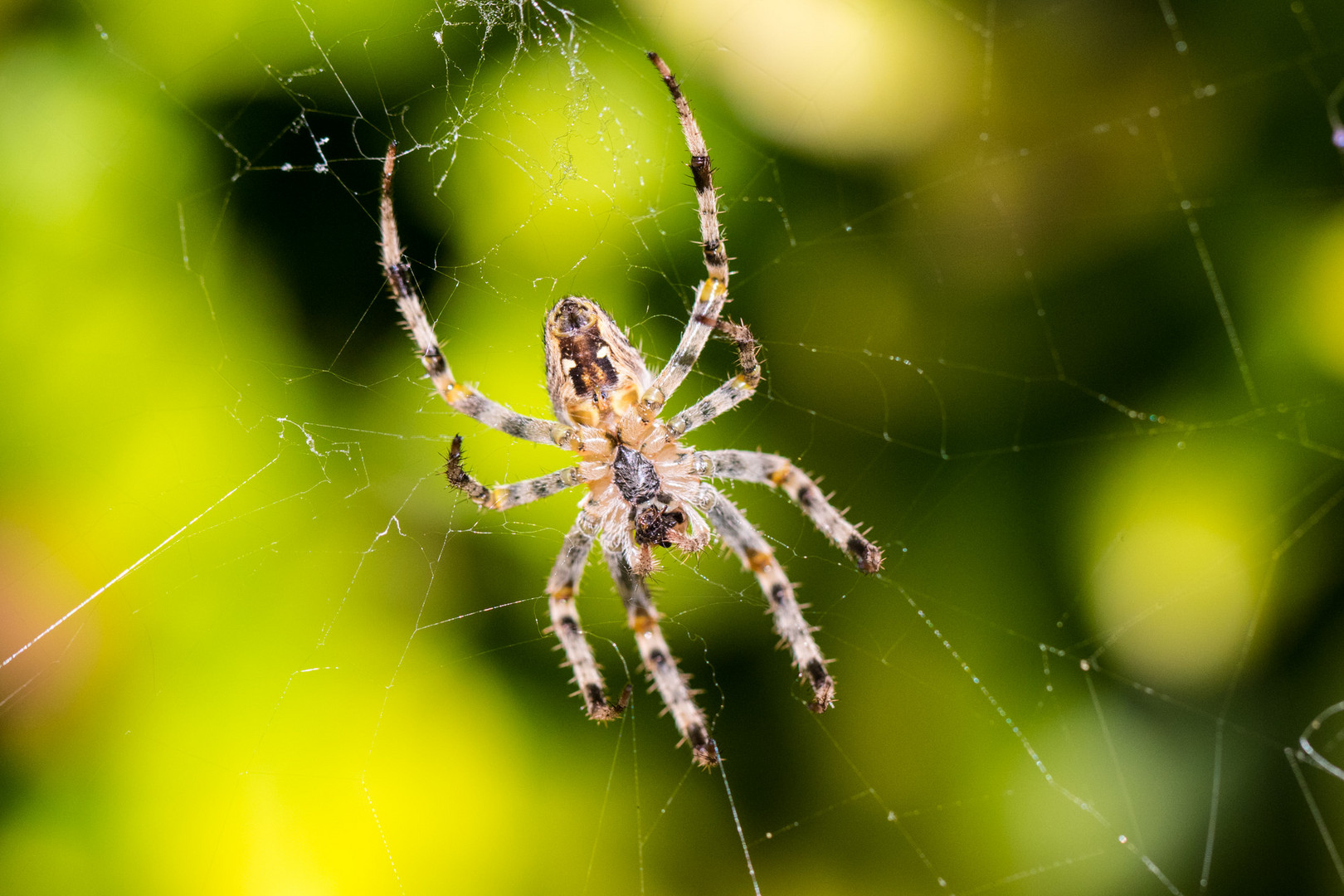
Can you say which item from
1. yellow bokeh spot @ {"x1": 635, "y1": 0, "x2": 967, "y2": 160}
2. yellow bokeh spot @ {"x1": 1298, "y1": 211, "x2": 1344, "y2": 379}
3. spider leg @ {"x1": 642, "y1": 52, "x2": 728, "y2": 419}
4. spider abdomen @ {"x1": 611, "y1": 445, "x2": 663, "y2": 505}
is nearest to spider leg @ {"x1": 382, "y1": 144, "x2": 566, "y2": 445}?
spider abdomen @ {"x1": 611, "y1": 445, "x2": 663, "y2": 505}

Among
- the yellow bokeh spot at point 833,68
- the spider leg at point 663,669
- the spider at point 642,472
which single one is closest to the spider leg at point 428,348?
the spider at point 642,472

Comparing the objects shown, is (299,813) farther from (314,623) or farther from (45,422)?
(45,422)

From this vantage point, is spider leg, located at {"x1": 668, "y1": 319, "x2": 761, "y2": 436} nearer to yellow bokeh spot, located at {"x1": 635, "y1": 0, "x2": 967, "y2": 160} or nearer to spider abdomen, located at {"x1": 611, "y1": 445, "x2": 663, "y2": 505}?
spider abdomen, located at {"x1": 611, "y1": 445, "x2": 663, "y2": 505}

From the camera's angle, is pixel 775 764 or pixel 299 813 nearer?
pixel 299 813

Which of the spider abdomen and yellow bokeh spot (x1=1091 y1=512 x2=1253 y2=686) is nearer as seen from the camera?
the spider abdomen

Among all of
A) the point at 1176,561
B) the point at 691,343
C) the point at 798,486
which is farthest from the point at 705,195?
the point at 1176,561

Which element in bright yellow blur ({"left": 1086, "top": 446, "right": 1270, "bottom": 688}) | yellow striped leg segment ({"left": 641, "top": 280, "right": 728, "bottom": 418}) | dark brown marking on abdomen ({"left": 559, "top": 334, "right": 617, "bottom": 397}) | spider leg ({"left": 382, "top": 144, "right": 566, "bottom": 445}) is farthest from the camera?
bright yellow blur ({"left": 1086, "top": 446, "right": 1270, "bottom": 688})

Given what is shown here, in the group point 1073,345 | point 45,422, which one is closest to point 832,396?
point 1073,345
